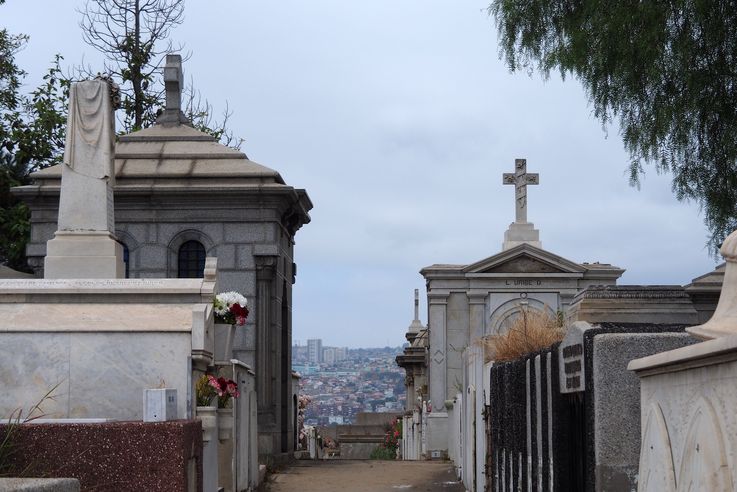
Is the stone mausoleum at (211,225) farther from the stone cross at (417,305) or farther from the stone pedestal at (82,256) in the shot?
the stone cross at (417,305)

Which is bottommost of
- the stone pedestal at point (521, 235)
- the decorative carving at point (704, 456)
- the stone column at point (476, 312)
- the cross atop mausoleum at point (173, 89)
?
the decorative carving at point (704, 456)

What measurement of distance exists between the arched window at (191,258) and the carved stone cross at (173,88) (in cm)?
255

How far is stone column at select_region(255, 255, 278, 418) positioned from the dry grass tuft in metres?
7.31

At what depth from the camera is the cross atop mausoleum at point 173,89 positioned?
20406mm

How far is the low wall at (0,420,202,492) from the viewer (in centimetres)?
768

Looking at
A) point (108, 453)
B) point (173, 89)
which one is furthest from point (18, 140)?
point (108, 453)

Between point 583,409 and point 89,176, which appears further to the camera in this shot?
point 89,176

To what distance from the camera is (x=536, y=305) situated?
24.5 metres

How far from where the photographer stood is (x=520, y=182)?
26.9m

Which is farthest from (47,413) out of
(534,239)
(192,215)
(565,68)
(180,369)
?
(534,239)

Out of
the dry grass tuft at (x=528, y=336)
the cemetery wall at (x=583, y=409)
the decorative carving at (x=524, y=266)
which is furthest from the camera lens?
the decorative carving at (x=524, y=266)

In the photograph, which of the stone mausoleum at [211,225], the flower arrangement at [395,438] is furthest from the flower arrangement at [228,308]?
the flower arrangement at [395,438]

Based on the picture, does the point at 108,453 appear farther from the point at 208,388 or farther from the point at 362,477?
the point at 362,477

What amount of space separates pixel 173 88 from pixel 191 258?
10.4 ft
